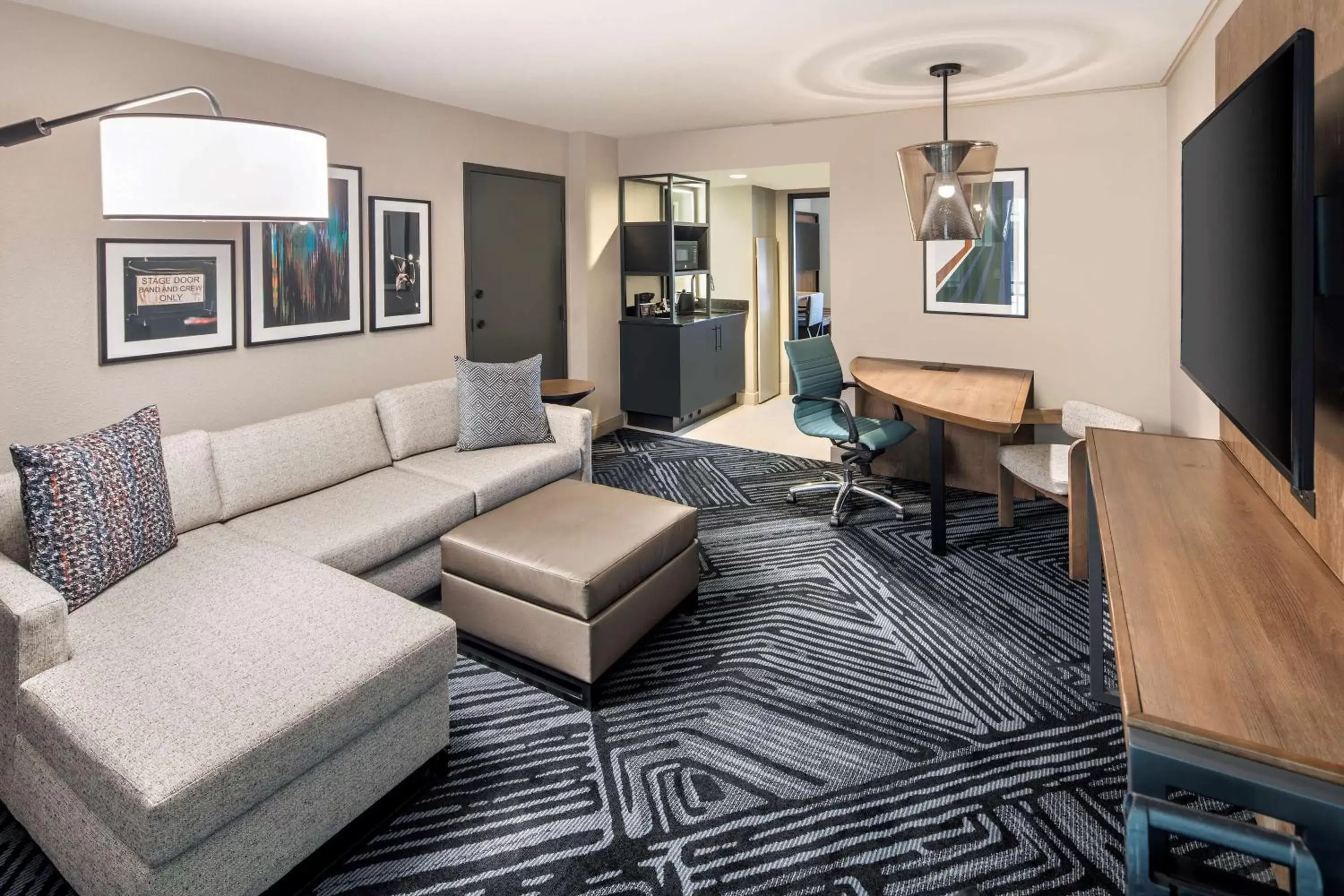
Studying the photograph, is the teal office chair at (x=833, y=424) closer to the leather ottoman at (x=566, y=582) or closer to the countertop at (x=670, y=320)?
the leather ottoman at (x=566, y=582)

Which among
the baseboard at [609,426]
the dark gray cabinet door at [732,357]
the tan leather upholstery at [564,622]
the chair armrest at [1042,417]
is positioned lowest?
the tan leather upholstery at [564,622]

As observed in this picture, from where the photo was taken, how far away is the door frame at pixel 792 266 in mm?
7004

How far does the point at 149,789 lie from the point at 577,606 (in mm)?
1106

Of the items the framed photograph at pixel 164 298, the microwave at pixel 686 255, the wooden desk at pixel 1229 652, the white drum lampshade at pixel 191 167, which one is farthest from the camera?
the microwave at pixel 686 255

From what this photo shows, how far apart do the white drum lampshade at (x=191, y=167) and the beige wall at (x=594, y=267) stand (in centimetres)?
354

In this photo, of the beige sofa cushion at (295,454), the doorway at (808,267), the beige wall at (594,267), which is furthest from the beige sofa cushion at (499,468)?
the doorway at (808,267)

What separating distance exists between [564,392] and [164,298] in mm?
2068

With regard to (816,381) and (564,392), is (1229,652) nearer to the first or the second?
(816,381)

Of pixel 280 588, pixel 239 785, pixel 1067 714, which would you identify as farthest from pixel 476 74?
pixel 1067 714

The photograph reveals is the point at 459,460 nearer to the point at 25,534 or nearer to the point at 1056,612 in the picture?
the point at 25,534

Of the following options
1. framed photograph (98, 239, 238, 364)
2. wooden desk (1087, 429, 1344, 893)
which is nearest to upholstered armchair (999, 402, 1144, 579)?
wooden desk (1087, 429, 1344, 893)

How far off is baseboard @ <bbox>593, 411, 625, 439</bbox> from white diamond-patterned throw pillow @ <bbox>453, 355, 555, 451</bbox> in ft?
6.11

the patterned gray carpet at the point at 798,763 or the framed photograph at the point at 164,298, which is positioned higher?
the framed photograph at the point at 164,298

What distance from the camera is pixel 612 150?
18.3 feet
